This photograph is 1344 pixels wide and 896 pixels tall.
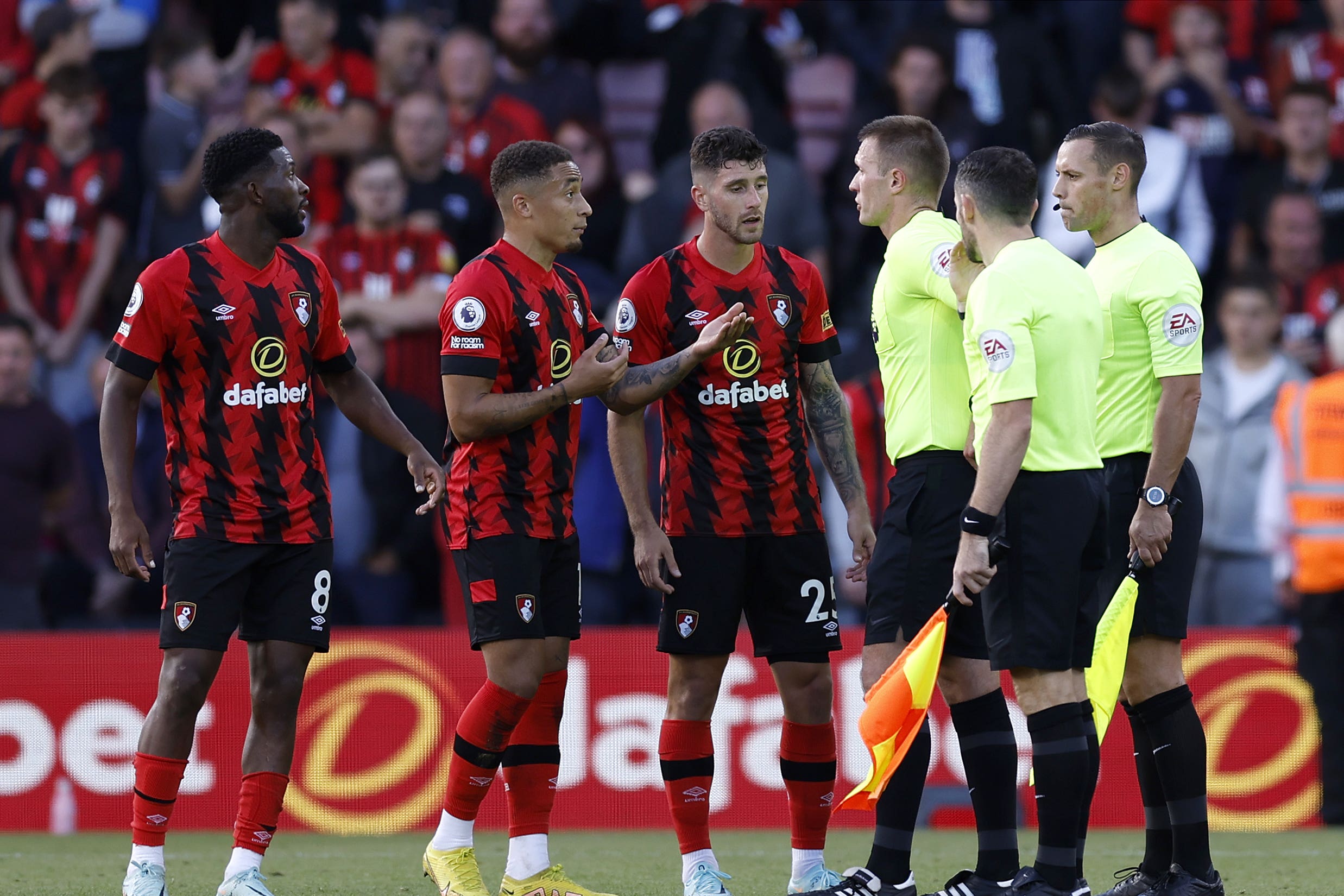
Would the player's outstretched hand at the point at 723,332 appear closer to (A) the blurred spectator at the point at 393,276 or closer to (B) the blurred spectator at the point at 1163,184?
(A) the blurred spectator at the point at 393,276

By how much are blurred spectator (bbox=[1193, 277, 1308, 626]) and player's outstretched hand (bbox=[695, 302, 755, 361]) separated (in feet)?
18.7

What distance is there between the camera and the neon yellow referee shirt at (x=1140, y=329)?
611cm

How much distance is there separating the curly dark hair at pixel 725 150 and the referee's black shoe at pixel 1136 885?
2974 millimetres

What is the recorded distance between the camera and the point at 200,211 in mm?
11758

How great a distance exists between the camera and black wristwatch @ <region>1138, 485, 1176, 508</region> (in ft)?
19.9

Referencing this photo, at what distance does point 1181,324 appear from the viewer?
6.11 meters

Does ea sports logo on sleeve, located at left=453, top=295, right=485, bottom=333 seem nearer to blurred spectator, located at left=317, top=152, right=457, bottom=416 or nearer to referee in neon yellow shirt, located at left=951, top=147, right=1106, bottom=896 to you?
referee in neon yellow shirt, located at left=951, top=147, right=1106, bottom=896

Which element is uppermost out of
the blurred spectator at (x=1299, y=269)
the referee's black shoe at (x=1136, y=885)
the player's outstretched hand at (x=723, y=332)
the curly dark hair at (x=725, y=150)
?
the blurred spectator at (x=1299, y=269)

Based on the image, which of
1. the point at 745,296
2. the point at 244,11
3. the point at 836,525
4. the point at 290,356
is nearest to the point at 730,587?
the point at 745,296

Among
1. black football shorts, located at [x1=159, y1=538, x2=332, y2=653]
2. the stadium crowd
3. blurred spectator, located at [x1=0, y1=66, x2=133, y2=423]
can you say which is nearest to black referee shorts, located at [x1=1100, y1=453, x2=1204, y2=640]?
black football shorts, located at [x1=159, y1=538, x2=332, y2=653]

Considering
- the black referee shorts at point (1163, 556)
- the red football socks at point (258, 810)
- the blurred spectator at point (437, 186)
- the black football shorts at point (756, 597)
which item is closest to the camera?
the red football socks at point (258, 810)

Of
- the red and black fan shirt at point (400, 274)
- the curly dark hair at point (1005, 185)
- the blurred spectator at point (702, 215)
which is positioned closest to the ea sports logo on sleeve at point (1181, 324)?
the curly dark hair at point (1005, 185)

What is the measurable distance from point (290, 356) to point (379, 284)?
5.09 metres

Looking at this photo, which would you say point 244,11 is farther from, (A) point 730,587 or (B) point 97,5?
(A) point 730,587
